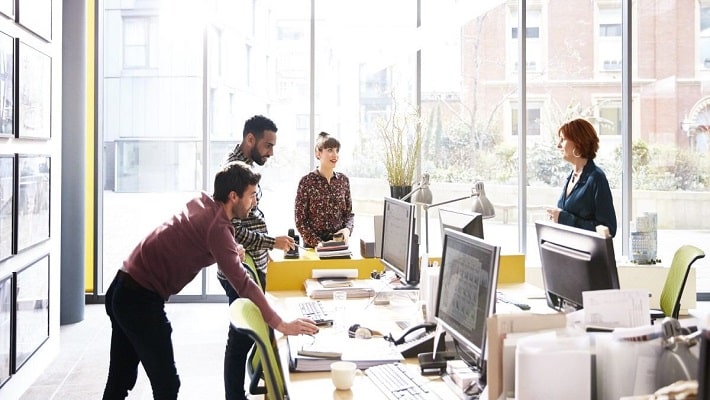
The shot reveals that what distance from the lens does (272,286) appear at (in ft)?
12.6

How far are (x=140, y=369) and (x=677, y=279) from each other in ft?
11.9

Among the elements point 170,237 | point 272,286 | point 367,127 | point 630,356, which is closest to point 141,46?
point 367,127

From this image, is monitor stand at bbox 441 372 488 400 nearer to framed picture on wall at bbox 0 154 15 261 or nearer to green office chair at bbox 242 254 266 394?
green office chair at bbox 242 254 266 394

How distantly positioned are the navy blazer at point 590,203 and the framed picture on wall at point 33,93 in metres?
A: 3.31

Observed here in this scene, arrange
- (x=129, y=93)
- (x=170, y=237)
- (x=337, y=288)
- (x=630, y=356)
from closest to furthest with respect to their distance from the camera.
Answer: (x=630, y=356) < (x=170, y=237) < (x=337, y=288) < (x=129, y=93)

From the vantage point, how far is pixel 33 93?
412 centimetres

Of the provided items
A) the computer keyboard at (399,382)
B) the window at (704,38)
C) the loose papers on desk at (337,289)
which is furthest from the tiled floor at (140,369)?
the window at (704,38)

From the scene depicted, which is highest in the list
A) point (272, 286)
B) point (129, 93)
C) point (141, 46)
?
point (141, 46)

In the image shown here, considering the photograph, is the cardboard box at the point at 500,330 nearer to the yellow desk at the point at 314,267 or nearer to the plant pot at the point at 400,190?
the yellow desk at the point at 314,267

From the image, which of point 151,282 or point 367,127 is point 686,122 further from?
point 151,282

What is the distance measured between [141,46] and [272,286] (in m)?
3.77

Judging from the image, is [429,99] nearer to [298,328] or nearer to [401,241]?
[401,241]

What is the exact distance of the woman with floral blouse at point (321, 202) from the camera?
4535 millimetres

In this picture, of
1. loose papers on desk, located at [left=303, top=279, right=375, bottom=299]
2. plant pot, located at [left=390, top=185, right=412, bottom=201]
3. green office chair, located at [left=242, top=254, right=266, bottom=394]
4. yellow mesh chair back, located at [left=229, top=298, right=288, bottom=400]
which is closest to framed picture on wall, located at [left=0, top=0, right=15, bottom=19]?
green office chair, located at [left=242, top=254, right=266, bottom=394]
